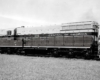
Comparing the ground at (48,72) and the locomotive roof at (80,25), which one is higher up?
the locomotive roof at (80,25)

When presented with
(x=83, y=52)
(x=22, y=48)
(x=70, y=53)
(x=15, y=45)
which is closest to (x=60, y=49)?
(x=70, y=53)

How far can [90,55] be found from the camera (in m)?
13.6

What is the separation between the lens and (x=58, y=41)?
16172mm

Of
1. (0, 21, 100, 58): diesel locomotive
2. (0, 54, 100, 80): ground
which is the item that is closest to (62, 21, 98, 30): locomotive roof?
(0, 21, 100, 58): diesel locomotive

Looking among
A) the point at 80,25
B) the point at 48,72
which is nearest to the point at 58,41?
the point at 80,25

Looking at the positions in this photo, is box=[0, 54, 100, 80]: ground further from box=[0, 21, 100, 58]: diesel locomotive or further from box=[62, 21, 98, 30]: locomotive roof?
box=[62, 21, 98, 30]: locomotive roof

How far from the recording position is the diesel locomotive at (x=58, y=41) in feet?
46.7

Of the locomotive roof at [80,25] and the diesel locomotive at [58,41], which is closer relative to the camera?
the diesel locomotive at [58,41]

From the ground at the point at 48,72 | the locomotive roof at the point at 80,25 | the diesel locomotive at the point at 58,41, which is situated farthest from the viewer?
the locomotive roof at the point at 80,25

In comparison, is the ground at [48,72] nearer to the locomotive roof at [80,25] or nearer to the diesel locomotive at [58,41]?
the diesel locomotive at [58,41]

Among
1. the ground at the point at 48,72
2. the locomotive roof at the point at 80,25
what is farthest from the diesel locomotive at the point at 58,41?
the ground at the point at 48,72

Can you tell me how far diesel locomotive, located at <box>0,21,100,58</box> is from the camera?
1423cm

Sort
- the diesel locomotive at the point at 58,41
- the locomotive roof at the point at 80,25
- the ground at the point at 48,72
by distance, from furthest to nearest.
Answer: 1. the locomotive roof at the point at 80,25
2. the diesel locomotive at the point at 58,41
3. the ground at the point at 48,72

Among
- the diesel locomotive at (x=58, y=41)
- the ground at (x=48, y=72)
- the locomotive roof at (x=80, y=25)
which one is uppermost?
the locomotive roof at (x=80, y=25)
